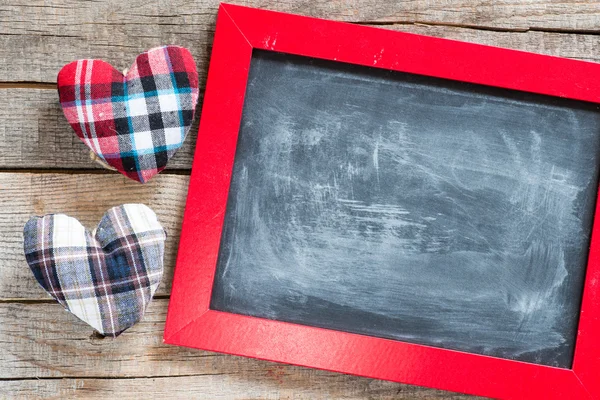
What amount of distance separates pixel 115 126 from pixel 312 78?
0.31 metres

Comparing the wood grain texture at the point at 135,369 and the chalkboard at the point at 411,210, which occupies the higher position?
the chalkboard at the point at 411,210

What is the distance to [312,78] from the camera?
896 millimetres

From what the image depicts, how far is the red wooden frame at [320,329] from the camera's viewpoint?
0.88 m

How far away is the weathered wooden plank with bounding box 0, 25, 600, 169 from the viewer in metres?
0.95

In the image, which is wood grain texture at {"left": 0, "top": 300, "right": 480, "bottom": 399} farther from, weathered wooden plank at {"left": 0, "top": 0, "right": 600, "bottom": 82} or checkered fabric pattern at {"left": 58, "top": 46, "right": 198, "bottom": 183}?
weathered wooden plank at {"left": 0, "top": 0, "right": 600, "bottom": 82}

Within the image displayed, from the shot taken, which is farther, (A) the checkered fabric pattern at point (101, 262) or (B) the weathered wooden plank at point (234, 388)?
(B) the weathered wooden plank at point (234, 388)

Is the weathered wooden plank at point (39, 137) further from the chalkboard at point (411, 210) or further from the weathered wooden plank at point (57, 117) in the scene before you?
the chalkboard at point (411, 210)

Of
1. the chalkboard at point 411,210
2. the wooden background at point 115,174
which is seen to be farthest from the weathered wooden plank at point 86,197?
the chalkboard at point 411,210

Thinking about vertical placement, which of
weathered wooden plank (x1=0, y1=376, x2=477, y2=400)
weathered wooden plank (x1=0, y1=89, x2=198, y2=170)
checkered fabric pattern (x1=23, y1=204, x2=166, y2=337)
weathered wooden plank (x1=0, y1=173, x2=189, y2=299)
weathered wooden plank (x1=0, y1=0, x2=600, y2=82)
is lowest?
A: weathered wooden plank (x1=0, y1=376, x2=477, y2=400)

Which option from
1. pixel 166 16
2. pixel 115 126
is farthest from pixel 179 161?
pixel 166 16

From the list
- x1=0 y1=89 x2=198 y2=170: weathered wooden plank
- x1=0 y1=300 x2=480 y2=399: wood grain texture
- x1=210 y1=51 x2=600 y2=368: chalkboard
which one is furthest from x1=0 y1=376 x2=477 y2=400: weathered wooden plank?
x1=0 y1=89 x2=198 y2=170: weathered wooden plank

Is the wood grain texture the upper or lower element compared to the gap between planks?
lower

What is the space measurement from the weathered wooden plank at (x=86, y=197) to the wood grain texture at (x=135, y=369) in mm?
120

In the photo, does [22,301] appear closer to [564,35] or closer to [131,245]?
[131,245]
